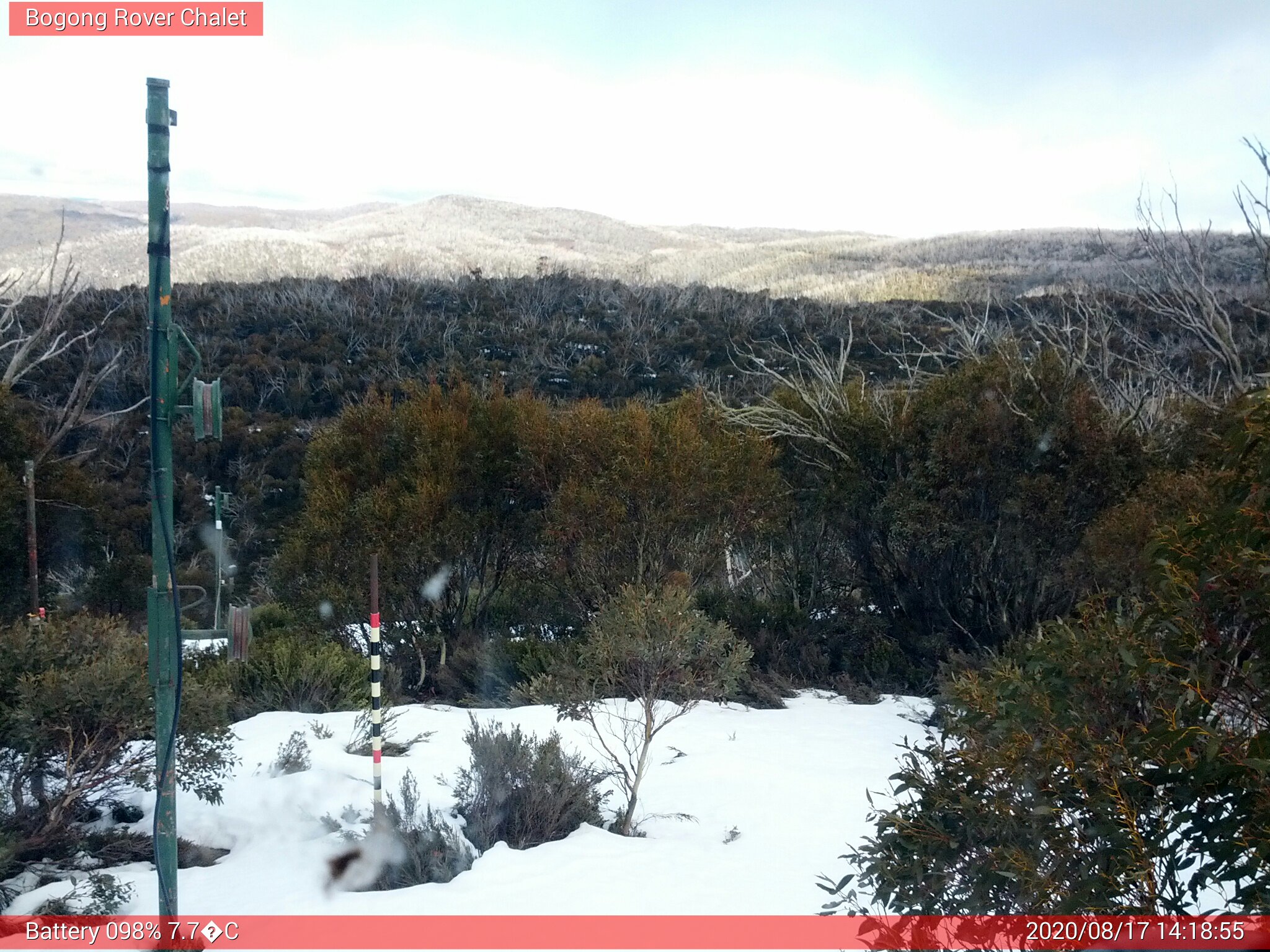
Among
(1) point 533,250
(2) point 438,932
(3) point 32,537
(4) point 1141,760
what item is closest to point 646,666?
(2) point 438,932

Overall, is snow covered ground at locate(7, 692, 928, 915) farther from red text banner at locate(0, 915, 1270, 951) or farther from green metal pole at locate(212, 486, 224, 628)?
green metal pole at locate(212, 486, 224, 628)

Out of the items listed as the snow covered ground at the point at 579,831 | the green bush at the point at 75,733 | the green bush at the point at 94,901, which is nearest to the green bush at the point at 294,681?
the snow covered ground at the point at 579,831

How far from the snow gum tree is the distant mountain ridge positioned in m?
3.56

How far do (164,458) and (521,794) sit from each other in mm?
3000

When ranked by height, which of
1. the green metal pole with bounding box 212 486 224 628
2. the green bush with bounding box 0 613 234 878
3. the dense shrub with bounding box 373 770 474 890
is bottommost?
the dense shrub with bounding box 373 770 474 890

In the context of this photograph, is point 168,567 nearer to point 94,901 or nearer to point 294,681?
point 94,901

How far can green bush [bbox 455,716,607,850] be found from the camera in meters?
5.48

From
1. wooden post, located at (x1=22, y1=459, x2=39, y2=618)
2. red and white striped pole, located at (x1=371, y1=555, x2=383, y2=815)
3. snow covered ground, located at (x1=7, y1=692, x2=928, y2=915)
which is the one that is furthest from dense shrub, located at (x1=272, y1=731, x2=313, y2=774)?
wooden post, located at (x1=22, y1=459, x2=39, y2=618)

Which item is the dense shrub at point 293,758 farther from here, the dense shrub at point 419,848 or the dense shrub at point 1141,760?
the dense shrub at point 1141,760

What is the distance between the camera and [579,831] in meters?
5.70

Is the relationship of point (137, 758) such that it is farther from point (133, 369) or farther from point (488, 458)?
point (133, 369)

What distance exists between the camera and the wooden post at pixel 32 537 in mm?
10055

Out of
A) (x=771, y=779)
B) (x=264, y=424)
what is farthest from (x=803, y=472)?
(x=264, y=424)

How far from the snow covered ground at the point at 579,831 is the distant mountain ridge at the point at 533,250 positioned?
130 inches
